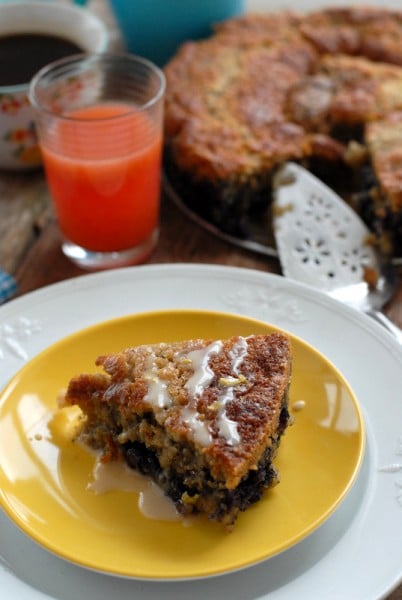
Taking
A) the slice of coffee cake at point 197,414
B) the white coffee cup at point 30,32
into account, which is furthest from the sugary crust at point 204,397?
the white coffee cup at point 30,32

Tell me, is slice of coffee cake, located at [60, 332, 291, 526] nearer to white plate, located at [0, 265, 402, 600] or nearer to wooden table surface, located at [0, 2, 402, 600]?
white plate, located at [0, 265, 402, 600]

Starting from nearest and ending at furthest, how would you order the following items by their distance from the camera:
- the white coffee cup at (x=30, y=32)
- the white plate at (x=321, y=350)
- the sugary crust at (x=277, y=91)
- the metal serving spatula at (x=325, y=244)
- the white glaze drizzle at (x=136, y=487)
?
the white plate at (x=321, y=350) < the white glaze drizzle at (x=136, y=487) < the metal serving spatula at (x=325, y=244) < the sugary crust at (x=277, y=91) < the white coffee cup at (x=30, y=32)

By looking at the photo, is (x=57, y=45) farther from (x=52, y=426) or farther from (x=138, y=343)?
(x=52, y=426)

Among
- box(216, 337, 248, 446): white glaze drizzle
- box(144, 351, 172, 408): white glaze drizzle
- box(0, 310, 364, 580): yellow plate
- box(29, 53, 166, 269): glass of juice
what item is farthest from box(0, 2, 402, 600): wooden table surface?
box(144, 351, 172, 408): white glaze drizzle

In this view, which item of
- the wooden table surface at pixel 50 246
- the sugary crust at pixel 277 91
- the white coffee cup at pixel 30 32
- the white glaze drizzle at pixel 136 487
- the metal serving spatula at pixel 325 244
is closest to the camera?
the white glaze drizzle at pixel 136 487

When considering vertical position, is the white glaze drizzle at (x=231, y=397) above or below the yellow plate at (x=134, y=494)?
above

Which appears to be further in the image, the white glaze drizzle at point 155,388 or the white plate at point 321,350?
the white glaze drizzle at point 155,388

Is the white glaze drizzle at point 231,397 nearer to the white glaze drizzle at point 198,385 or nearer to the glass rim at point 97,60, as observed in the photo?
the white glaze drizzle at point 198,385
